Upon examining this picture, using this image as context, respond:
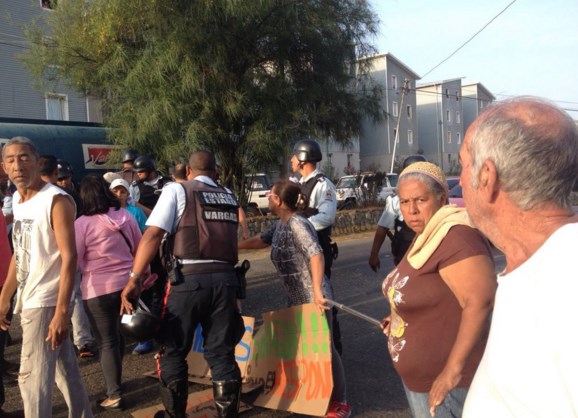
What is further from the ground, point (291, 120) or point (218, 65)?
point (218, 65)

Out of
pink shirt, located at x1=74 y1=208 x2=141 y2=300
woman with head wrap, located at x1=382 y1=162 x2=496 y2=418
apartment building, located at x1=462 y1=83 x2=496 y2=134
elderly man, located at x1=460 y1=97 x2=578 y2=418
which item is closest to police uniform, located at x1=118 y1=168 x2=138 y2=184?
pink shirt, located at x1=74 y1=208 x2=141 y2=300

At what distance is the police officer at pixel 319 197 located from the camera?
541 cm

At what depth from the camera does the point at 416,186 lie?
280 cm

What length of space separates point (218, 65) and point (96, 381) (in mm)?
10983

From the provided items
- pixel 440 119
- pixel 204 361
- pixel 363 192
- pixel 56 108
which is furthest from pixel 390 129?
pixel 204 361

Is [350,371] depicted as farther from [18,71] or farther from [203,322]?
[18,71]

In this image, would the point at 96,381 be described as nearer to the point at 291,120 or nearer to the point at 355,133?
the point at 291,120

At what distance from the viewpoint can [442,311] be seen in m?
2.41

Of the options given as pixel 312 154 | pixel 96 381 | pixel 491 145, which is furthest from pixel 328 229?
pixel 491 145

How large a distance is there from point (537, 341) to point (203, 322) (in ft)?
9.68

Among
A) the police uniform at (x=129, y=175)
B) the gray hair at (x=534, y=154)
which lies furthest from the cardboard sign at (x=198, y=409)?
the police uniform at (x=129, y=175)

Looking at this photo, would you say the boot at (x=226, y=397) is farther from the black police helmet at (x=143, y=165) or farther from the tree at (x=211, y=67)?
the tree at (x=211, y=67)

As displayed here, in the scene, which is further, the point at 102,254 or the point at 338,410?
the point at 102,254

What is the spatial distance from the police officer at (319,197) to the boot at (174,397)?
180 cm
